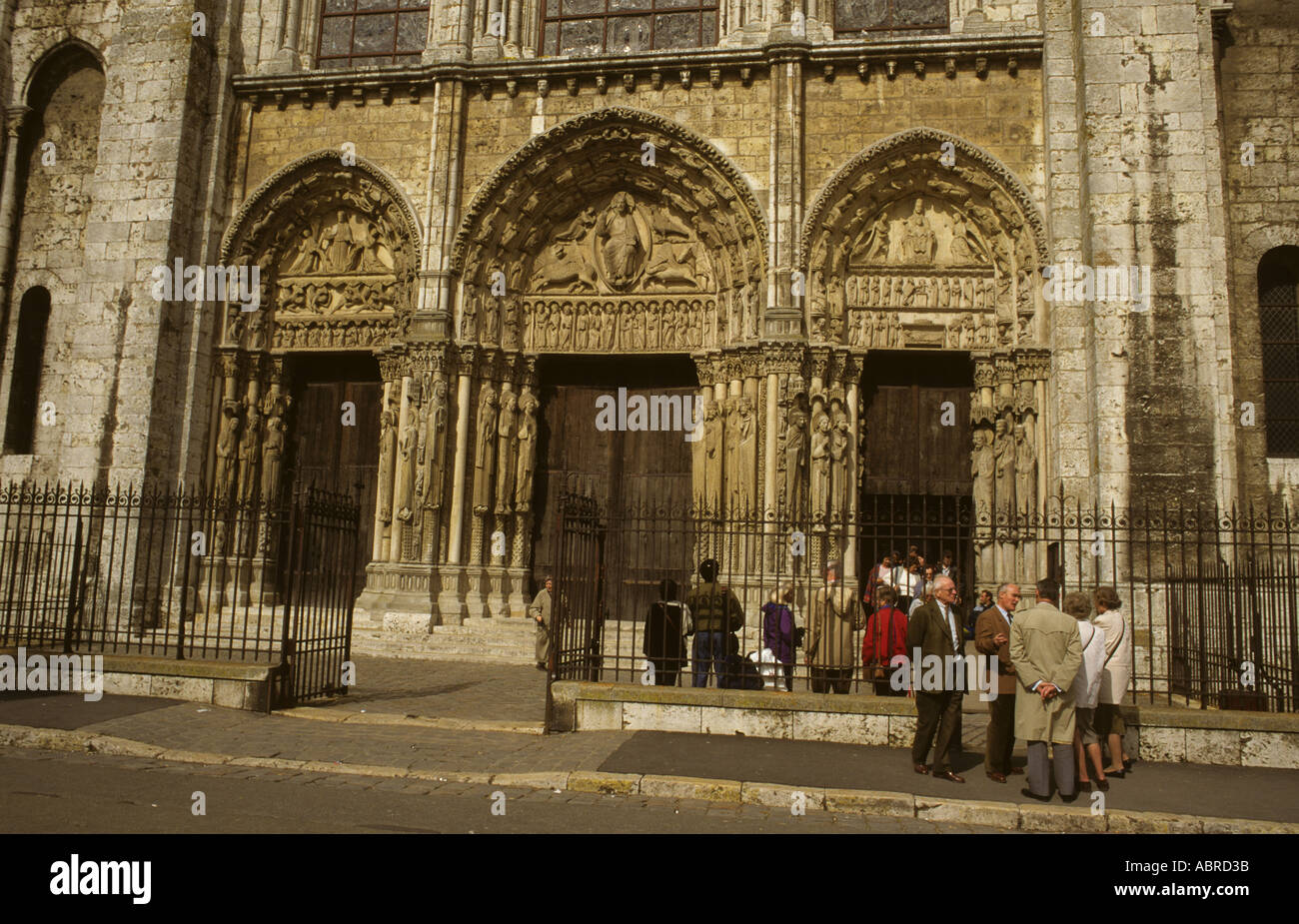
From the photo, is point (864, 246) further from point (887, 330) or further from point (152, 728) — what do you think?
point (152, 728)

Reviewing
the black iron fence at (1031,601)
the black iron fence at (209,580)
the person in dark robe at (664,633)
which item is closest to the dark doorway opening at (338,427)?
the black iron fence at (209,580)

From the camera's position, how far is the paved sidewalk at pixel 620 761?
6449 mm

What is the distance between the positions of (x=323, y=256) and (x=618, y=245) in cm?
480

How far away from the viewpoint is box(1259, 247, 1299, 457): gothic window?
12.7 meters

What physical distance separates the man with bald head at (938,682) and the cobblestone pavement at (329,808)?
0.98m

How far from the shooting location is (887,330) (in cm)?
1391

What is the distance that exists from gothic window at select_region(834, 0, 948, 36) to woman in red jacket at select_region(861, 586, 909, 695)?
9602 millimetres

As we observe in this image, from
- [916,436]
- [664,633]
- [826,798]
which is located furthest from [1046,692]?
[916,436]

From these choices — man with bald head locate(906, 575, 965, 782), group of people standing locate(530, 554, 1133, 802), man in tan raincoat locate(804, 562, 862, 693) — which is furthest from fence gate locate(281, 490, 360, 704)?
man with bald head locate(906, 575, 965, 782)

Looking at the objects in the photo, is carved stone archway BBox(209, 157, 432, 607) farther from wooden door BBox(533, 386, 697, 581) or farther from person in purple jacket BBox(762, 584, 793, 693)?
person in purple jacket BBox(762, 584, 793, 693)

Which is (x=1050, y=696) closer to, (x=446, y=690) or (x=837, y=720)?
(x=837, y=720)

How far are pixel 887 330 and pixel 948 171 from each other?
7.80ft

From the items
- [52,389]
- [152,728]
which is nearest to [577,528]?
[152,728]

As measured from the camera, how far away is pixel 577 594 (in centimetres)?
913
